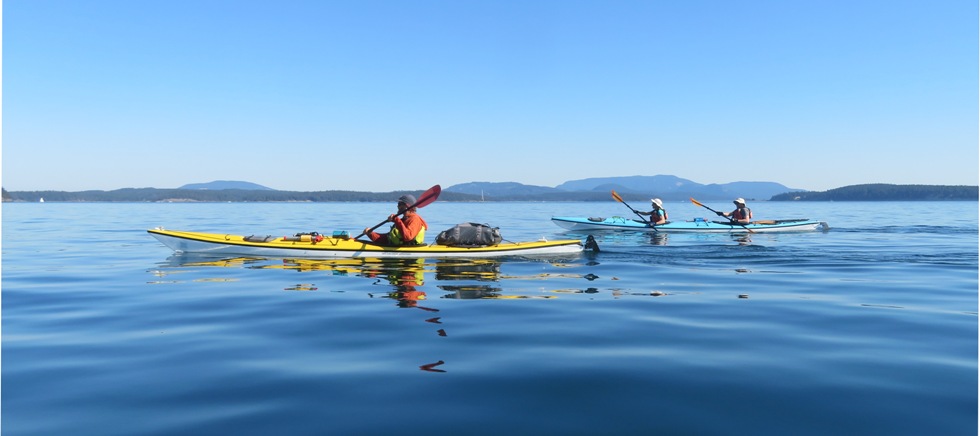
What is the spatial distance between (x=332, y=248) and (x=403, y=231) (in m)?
1.88

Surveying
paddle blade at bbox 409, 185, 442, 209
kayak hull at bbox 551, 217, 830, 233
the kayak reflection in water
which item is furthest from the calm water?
kayak hull at bbox 551, 217, 830, 233

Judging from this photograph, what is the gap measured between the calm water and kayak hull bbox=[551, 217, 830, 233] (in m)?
12.2

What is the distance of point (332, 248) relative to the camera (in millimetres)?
15180

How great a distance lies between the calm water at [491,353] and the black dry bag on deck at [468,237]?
9.03ft

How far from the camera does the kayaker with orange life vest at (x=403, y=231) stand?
1484 centimetres

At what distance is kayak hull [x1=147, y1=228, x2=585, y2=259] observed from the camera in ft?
49.6

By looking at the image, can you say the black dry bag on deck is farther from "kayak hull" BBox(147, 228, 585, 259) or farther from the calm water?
the calm water

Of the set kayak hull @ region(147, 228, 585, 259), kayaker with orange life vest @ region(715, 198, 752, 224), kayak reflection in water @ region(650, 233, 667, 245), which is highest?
kayaker with orange life vest @ region(715, 198, 752, 224)

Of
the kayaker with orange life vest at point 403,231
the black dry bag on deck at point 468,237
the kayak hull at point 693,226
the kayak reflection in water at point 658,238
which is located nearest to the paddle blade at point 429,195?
the kayaker with orange life vest at point 403,231

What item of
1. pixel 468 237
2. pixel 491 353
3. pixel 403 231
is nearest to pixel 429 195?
pixel 403 231

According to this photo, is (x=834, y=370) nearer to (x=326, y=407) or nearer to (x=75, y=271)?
(x=326, y=407)

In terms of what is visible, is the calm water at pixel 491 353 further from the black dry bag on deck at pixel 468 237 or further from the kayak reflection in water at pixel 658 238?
the kayak reflection in water at pixel 658 238

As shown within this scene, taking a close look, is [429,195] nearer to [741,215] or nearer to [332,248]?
[332,248]

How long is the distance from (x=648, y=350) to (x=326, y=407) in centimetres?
340
